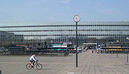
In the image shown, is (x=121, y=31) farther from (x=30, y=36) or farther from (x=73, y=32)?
(x=30, y=36)

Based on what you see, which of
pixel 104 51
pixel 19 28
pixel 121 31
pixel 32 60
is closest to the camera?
pixel 32 60

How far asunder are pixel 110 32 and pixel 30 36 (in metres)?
40.8

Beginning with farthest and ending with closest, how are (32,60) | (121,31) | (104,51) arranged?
(121,31)
(104,51)
(32,60)

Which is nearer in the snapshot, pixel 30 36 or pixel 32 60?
pixel 32 60

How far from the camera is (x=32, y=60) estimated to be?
21016mm

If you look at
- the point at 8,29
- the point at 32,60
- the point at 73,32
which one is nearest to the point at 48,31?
the point at 73,32

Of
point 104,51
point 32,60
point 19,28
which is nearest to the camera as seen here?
point 32,60

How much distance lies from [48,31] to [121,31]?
36313mm

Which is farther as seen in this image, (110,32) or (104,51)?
(110,32)

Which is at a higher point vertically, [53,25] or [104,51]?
[53,25]

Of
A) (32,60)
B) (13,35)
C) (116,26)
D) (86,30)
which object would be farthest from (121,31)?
(32,60)

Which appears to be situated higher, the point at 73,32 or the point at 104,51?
the point at 73,32

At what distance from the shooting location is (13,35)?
10988 centimetres

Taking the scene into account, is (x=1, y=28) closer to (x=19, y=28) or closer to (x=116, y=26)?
(x=19, y=28)
